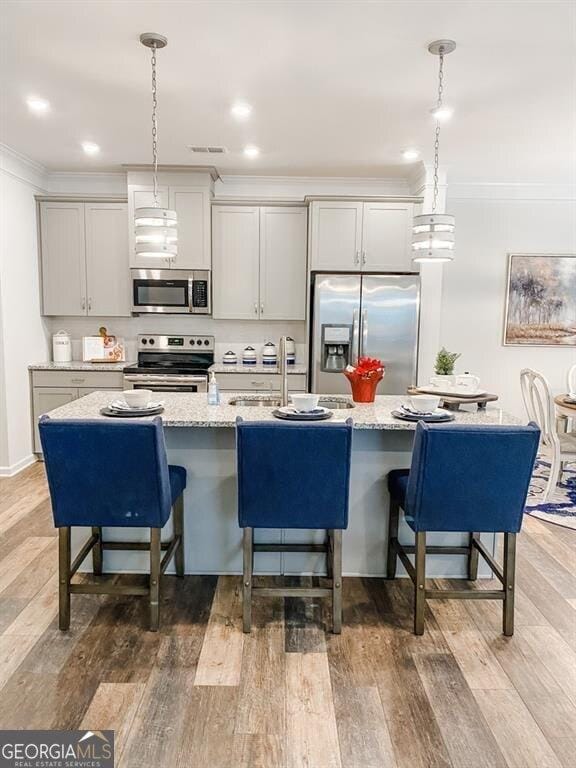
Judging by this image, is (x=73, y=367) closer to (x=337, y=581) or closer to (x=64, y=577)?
(x=64, y=577)

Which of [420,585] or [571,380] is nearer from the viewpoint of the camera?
[420,585]

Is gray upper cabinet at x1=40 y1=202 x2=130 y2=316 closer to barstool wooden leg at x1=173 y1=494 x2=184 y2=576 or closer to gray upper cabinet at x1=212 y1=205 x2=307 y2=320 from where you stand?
gray upper cabinet at x1=212 y1=205 x2=307 y2=320

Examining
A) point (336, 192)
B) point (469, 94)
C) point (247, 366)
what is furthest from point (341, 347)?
point (469, 94)

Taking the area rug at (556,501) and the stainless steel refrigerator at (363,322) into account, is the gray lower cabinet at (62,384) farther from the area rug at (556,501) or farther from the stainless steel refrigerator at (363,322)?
the area rug at (556,501)

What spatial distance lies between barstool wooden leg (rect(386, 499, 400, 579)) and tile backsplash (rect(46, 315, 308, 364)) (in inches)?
114

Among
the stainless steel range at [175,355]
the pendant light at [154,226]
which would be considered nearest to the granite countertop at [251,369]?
the stainless steel range at [175,355]

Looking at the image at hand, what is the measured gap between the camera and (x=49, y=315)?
5.38 metres

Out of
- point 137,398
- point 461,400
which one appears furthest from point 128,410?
point 461,400

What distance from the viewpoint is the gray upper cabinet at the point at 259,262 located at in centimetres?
523

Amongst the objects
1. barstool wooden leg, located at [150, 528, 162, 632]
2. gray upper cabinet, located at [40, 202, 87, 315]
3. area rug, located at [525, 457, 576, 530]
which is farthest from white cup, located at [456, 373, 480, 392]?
gray upper cabinet, located at [40, 202, 87, 315]

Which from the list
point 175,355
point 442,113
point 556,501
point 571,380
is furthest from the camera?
point 175,355

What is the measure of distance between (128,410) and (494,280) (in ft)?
14.0

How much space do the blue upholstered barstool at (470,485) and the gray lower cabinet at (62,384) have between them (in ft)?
11.2

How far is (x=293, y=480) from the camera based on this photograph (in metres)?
2.35
